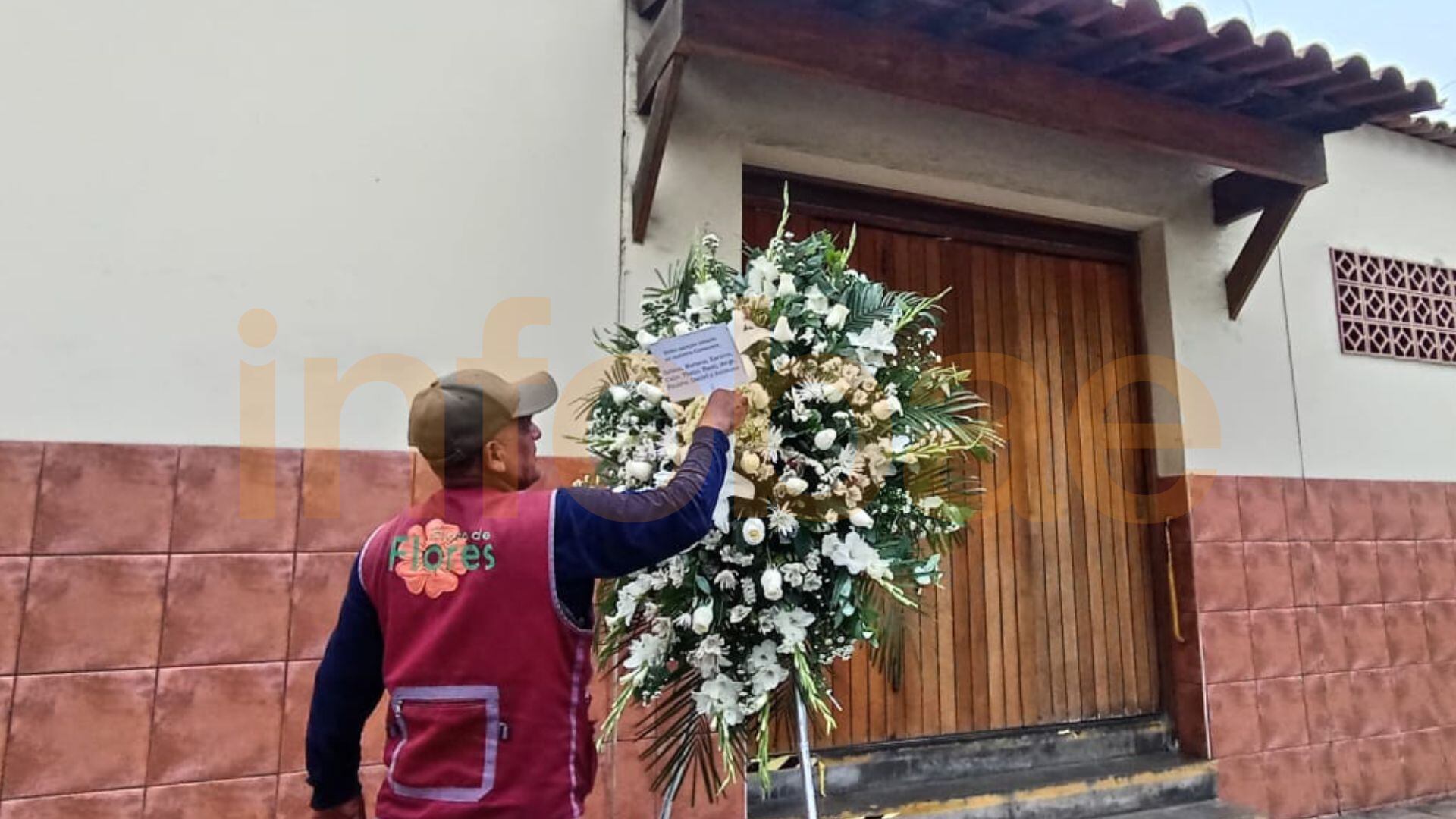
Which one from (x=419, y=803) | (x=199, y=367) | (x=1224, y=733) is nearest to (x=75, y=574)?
(x=199, y=367)

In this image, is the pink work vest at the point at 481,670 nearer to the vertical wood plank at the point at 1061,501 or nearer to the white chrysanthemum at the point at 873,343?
the white chrysanthemum at the point at 873,343

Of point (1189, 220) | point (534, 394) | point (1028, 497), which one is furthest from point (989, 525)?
point (534, 394)

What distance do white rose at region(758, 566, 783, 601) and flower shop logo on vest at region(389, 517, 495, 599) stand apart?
0.52 metres

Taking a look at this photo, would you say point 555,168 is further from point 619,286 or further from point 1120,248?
point 1120,248

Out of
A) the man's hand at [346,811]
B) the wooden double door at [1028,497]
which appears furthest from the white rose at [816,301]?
the wooden double door at [1028,497]

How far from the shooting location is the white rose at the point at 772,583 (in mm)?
1563

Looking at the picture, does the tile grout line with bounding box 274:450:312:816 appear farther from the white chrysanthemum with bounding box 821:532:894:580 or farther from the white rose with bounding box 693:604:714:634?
the white chrysanthemum with bounding box 821:532:894:580

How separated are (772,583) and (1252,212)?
11.1 feet

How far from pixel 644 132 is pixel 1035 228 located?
6.22 feet

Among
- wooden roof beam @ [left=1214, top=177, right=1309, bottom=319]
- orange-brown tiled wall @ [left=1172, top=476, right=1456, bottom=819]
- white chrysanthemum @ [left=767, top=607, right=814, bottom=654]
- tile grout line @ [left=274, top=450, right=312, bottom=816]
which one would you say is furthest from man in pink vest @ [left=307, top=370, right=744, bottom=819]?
wooden roof beam @ [left=1214, top=177, right=1309, bottom=319]

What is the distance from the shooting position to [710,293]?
174 cm

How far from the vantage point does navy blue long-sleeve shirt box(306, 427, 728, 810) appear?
136 cm

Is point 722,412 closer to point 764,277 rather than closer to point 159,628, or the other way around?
point 764,277

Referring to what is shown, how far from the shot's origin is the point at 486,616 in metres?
1.31
